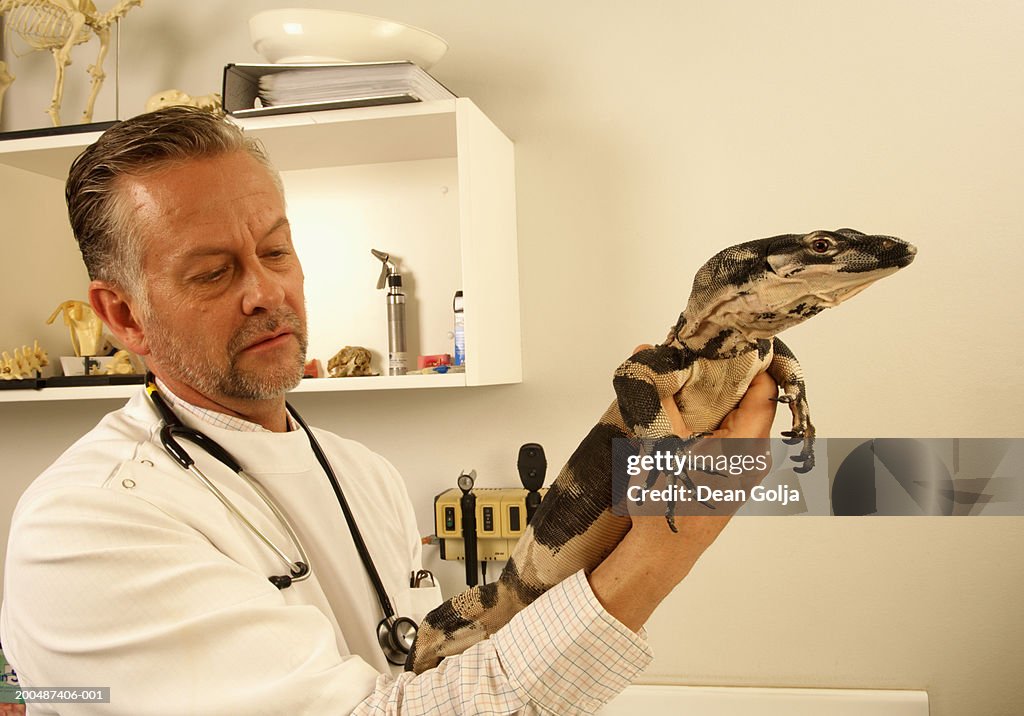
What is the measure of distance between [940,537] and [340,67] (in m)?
1.50

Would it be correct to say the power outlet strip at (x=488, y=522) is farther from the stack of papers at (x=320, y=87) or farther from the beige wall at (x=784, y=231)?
the stack of papers at (x=320, y=87)

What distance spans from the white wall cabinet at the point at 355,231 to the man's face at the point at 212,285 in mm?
665

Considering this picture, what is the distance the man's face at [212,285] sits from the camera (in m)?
1.12

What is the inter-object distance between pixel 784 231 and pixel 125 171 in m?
1.28

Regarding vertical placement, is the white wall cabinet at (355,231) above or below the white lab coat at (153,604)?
above

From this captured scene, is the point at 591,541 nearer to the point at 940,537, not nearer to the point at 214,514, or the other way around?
the point at 214,514

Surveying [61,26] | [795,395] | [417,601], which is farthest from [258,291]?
[61,26]

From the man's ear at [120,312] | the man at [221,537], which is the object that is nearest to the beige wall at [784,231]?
the man at [221,537]

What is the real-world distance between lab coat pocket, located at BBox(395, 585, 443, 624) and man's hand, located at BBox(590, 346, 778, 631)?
19.6 inches

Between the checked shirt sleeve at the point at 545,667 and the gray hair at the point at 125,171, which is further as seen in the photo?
the gray hair at the point at 125,171

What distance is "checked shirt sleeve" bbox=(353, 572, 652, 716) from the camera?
0.85 metres

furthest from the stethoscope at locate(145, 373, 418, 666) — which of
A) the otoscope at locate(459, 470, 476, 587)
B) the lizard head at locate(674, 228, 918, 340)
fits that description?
Answer: the otoscope at locate(459, 470, 476, 587)

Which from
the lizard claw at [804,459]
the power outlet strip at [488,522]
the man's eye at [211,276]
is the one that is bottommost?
the power outlet strip at [488,522]

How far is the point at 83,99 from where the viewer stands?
226cm
